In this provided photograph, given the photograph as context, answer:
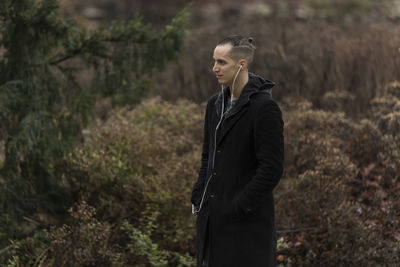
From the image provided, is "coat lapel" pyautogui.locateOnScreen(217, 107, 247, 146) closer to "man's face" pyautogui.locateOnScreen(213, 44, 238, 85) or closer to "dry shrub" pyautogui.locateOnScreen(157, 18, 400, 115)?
"man's face" pyautogui.locateOnScreen(213, 44, 238, 85)

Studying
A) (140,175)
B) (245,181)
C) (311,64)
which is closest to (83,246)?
(140,175)

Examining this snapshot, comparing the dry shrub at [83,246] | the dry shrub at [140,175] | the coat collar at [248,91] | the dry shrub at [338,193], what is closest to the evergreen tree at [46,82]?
the dry shrub at [140,175]

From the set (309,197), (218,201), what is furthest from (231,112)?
(309,197)

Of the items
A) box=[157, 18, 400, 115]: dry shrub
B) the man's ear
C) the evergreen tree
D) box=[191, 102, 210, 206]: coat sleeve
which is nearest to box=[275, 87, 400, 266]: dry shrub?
box=[157, 18, 400, 115]: dry shrub

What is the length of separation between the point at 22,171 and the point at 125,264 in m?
1.48

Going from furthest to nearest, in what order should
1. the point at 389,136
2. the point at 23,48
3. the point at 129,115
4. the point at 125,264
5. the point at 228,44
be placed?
the point at 129,115 → the point at 389,136 → the point at 23,48 → the point at 125,264 → the point at 228,44

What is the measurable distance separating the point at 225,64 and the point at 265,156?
55 centimetres

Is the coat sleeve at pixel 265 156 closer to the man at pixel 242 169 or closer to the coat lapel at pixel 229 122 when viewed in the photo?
the man at pixel 242 169

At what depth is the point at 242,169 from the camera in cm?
269

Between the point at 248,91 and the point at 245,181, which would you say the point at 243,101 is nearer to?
the point at 248,91

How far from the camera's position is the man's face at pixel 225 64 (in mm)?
2646

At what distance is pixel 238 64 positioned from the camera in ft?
8.78

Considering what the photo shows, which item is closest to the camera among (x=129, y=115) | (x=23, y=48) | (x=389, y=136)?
(x=23, y=48)

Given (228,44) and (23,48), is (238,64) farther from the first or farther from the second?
(23,48)
